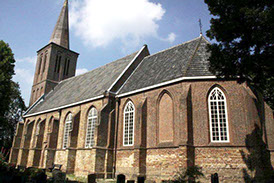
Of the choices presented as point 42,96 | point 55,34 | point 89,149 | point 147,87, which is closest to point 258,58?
point 147,87

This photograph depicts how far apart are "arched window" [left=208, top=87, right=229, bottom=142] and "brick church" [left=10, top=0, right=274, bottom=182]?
6cm

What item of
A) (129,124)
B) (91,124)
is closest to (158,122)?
(129,124)

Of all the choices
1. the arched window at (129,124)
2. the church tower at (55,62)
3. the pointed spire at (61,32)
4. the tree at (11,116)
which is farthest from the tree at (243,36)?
the tree at (11,116)

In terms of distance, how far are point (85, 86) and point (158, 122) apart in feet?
42.4

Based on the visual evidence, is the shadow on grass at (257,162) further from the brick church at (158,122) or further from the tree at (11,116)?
the tree at (11,116)

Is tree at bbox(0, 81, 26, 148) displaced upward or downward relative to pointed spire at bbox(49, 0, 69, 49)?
downward

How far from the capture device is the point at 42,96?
113ft

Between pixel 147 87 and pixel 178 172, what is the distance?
7370 mm

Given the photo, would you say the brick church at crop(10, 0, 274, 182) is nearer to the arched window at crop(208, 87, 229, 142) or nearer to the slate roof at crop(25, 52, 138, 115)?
the arched window at crop(208, 87, 229, 142)

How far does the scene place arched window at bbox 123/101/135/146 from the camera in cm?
1893

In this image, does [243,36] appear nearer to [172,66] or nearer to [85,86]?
[172,66]

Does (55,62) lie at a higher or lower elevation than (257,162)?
higher

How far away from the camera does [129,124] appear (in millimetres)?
19391

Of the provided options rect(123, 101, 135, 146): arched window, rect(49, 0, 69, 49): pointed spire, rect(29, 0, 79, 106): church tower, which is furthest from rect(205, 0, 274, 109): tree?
rect(49, 0, 69, 49): pointed spire
